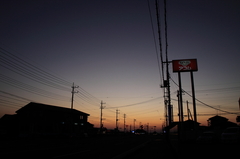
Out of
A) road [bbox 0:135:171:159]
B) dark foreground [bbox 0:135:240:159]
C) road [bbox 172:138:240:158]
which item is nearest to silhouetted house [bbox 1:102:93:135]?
road [bbox 0:135:171:159]

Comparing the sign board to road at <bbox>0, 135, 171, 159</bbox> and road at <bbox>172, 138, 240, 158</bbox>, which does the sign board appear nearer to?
road at <bbox>0, 135, 171, 159</bbox>

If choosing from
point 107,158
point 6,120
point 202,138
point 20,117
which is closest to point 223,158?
point 107,158

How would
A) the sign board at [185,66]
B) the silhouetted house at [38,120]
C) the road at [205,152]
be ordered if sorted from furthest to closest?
the silhouetted house at [38,120], the sign board at [185,66], the road at [205,152]

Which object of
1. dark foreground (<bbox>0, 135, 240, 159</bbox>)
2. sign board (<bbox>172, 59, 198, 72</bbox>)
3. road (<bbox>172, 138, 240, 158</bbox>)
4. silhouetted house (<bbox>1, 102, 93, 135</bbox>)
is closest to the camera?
dark foreground (<bbox>0, 135, 240, 159</bbox>)

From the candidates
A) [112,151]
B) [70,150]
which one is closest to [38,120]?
[70,150]

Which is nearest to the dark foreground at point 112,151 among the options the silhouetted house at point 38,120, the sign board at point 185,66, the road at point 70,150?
the road at point 70,150

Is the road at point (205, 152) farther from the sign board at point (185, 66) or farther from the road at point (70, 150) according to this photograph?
the sign board at point (185, 66)

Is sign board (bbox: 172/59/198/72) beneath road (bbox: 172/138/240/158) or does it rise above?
above

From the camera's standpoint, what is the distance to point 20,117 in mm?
56500

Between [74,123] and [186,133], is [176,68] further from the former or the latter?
[74,123]

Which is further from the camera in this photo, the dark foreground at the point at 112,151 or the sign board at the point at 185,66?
the sign board at the point at 185,66

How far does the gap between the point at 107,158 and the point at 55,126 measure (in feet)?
174

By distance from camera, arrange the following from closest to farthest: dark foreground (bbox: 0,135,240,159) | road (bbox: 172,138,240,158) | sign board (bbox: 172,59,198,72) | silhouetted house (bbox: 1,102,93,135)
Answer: dark foreground (bbox: 0,135,240,159), road (bbox: 172,138,240,158), sign board (bbox: 172,59,198,72), silhouetted house (bbox: 1,102,93,135)

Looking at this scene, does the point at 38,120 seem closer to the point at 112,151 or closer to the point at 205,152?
the point at 112,151
